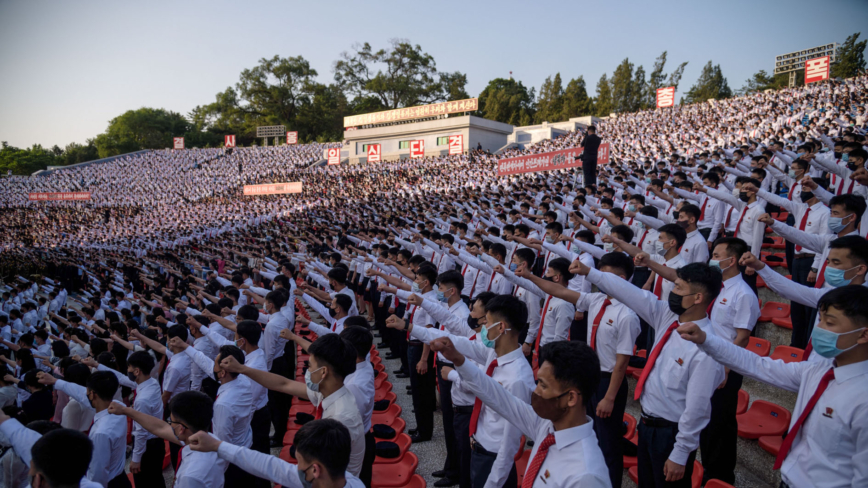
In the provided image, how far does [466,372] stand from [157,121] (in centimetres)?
7883

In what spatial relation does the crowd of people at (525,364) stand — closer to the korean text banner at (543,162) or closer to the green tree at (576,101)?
the korean text banner at (543,162)

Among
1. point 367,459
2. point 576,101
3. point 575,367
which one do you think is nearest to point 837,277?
point 575,367

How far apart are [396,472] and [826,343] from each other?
352 cm

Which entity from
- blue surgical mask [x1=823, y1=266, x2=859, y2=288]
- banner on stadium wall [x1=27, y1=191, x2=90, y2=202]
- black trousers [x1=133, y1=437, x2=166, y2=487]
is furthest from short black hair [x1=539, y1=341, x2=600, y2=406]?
banner on stadium wall [x1=27, y1=191, x2=90, y2=202]

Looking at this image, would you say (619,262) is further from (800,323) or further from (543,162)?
(543,162)

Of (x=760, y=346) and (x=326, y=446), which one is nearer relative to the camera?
(x=326, y=446)

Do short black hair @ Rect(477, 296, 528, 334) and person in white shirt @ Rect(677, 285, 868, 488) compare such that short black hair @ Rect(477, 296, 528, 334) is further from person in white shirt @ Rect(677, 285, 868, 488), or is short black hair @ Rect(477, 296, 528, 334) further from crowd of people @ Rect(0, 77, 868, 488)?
person in white shirt @ Rect(677, 285, 868, 488)

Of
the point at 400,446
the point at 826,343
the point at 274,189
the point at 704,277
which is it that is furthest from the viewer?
the point at 274,189

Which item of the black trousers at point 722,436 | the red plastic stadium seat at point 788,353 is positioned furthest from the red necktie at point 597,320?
the red plastic stadium seat at point 788,353

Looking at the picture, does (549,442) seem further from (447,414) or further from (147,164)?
(147,164)

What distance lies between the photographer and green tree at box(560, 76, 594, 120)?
165ft

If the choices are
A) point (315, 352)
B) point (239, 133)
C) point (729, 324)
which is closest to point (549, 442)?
point (315, 352)

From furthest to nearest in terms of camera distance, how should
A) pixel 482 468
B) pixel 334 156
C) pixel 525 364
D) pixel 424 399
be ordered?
pixel 334 156 → pixel 424 399 → pixel 482 468 → pixel 525 364

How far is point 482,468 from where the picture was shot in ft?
10.1
